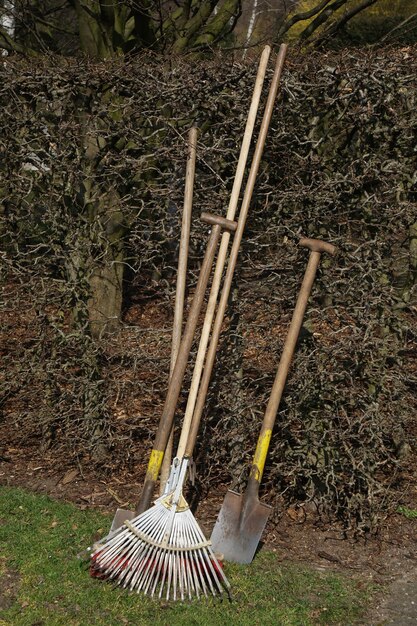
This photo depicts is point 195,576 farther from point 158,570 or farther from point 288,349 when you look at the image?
point 288,349

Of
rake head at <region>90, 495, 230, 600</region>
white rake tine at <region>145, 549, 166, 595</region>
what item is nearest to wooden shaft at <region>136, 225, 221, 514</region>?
rake head at <region>90, 495, 230, 600</region>

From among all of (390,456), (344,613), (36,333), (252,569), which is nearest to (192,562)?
(252,569)

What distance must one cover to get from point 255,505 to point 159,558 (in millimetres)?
637

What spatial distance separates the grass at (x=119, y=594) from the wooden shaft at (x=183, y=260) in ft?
1.98

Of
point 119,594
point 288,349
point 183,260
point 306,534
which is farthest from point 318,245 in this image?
point 119,594

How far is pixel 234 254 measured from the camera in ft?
14.5

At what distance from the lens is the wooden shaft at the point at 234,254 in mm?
4355

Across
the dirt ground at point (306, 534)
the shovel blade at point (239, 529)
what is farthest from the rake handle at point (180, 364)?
the dirt ground at point (306, 534)

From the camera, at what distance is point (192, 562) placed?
4074 mm

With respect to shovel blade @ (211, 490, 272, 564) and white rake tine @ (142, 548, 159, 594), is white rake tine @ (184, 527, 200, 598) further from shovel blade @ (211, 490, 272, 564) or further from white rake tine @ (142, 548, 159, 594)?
shovel blade @ (211, 490, 272, 564)

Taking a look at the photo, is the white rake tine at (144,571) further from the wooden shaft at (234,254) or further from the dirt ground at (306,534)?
the dirt ground at (306,534)

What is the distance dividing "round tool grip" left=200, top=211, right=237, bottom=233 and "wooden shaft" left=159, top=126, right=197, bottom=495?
0.18m

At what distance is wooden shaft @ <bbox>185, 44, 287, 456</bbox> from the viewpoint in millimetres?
4355

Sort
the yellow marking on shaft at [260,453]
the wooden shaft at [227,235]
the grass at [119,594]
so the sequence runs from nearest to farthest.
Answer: the grass at [119,594] < the wooden shaft at [227,235] < the yellow marking on shaft at [260,453]
